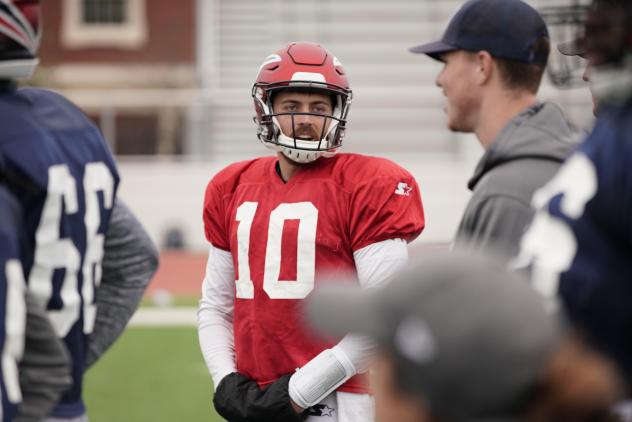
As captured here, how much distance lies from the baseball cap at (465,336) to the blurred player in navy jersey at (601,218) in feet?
1.16

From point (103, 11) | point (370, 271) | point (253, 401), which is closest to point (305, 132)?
point (370, 271)

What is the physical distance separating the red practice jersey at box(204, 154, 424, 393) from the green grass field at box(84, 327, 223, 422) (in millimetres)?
3656

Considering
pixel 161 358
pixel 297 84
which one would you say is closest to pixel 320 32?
pixel 161 358

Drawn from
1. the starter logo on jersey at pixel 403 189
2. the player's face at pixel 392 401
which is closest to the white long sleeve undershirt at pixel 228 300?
the starter logo on jersey at pixel 403 189

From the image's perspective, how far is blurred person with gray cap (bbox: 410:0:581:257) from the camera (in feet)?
A: 8.57

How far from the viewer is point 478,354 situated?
1.51m

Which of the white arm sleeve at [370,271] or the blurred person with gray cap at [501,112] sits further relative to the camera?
the white arm sleeve at [370,271]

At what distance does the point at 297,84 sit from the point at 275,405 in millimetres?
1014

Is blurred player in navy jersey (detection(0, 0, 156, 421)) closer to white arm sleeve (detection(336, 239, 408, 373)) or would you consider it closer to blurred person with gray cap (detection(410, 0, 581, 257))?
white arm sleeve (detection(336, 239, 408, 373))

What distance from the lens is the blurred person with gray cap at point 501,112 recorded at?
8.57 feet

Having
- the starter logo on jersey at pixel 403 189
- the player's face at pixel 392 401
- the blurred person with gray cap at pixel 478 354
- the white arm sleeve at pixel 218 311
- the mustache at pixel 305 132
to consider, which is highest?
the blurred person with gray cap at pixel 478 354

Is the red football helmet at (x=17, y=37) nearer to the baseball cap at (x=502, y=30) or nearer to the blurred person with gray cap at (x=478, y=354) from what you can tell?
the baseball cap at (x=502, y=30)

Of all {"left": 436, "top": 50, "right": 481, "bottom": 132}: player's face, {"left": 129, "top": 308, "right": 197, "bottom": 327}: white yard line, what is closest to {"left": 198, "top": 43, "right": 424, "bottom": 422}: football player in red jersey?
{"left": 436, "top": 50, "right": 481, "bottom": 132}: player's face

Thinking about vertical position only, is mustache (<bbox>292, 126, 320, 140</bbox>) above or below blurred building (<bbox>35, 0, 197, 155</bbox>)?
above
